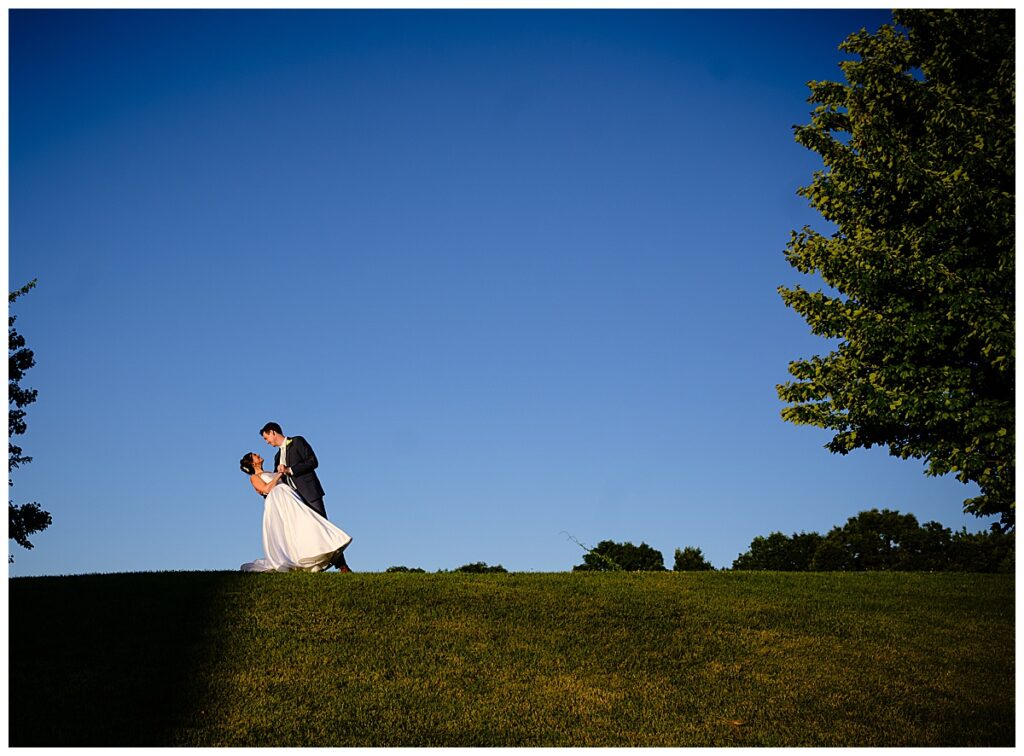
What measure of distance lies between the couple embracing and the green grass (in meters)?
0.61

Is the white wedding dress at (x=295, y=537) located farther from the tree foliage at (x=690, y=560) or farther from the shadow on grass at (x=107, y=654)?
the tree foliage at (x=690, y=560)

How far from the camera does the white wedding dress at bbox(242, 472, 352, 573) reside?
1694 centimetres

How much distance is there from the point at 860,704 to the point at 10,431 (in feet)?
97.4

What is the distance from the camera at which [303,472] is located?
57.3 feet

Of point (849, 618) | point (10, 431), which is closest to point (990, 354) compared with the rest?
point (849, 618)

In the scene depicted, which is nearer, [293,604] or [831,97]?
[293,604]

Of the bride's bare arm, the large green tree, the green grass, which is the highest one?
the large green tree

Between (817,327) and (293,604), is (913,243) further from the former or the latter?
(293,604)

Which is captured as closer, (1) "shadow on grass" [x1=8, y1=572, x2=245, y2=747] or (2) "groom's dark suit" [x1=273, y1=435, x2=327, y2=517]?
(1) "shadow on grass" [x1=8, y1=572, x2=245, y2=747]

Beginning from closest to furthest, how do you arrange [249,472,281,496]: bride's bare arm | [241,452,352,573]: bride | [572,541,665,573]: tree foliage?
[241,452,352,573]: bride, [249,472,281,496]: bride's bare arm, [572,541,665,573]: tree foliage

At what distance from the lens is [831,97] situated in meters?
21.7

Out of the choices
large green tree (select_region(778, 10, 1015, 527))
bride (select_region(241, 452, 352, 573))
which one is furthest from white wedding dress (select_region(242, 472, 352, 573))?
large green tree (select_region(778, 10, 1015, 527))

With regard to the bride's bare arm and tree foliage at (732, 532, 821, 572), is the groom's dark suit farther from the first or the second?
tree foliage at (732, 532, 821, 572)

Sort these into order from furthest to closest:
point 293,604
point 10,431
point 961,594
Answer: point 10,431, point 961,594, point 293,604
